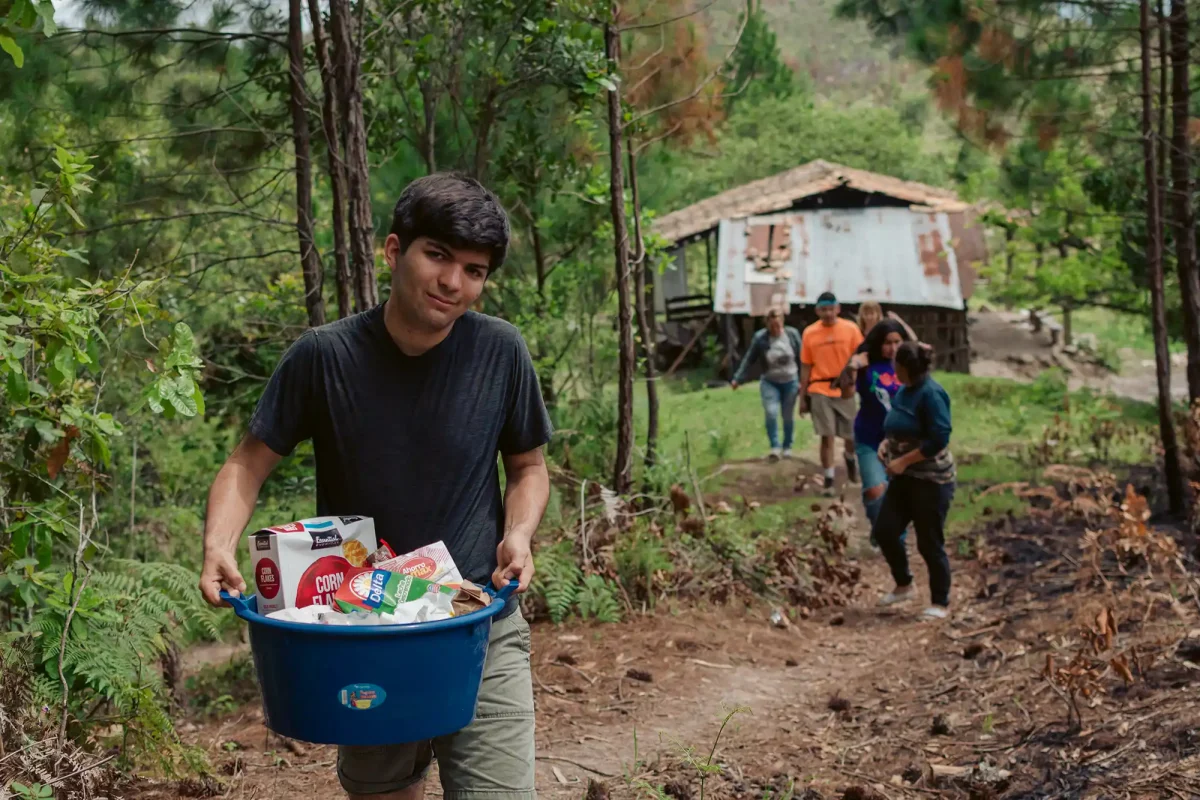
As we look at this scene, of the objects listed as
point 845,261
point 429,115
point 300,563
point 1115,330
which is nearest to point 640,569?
point 429,115

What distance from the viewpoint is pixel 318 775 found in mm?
4852

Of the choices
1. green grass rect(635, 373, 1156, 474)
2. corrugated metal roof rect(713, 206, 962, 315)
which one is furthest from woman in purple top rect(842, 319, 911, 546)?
corrugated metal roof rect(713, 206, 962, 315)

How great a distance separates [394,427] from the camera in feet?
9.34

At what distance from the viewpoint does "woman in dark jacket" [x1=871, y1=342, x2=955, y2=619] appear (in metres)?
7.18

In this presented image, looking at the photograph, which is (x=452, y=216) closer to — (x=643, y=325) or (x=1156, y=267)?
(x=643, y=325)

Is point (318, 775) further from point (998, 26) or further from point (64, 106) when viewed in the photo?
point (998, 26)

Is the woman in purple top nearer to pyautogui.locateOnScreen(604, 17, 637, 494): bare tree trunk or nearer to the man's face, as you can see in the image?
pyautogui.locateOnScreen(604, 17, 637, 494): bare tree trunk

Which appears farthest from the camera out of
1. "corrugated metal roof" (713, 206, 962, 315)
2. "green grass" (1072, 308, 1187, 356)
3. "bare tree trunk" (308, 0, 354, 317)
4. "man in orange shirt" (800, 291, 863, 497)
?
"green grass" (1072, 308, 1187, 356)

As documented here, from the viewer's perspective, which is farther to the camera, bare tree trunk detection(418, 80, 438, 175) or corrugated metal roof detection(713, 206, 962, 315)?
corrugated metal roof detection(713, 206, 962, 315)

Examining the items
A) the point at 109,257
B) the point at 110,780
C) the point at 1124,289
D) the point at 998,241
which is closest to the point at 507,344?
the point at 110,780

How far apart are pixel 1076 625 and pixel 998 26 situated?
8448 mm

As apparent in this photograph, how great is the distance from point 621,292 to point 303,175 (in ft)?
6.85

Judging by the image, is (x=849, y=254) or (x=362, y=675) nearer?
(x=362, y=675)

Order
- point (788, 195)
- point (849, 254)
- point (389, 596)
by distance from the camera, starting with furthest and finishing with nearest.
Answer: point (788, 195) < point (849, 254) < point (389, 596)
